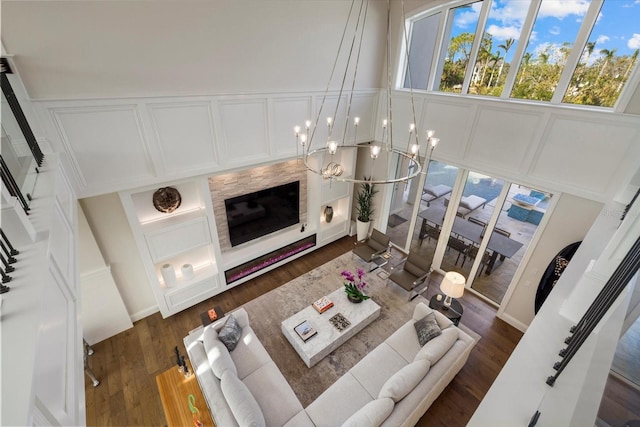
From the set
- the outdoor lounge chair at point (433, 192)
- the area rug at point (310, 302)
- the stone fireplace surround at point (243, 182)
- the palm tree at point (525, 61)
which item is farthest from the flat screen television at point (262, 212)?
the palm tree at point (525, 61)

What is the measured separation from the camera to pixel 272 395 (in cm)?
341

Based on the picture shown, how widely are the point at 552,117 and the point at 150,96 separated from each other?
544 centimetres

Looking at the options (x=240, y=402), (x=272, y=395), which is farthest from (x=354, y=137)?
(x=240, y=402)

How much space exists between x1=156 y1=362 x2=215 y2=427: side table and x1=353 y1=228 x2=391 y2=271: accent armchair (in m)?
3.80

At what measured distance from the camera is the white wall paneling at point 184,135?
377 cm

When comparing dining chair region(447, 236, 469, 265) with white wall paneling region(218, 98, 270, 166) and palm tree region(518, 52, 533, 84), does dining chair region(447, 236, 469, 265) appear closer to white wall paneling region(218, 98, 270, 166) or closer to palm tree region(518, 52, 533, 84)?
palm tree region(518, 52, 533, 84)

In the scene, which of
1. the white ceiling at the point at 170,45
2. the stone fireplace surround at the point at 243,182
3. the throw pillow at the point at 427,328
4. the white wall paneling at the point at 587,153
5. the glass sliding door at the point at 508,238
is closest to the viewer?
the white ceiling at the point at 170,45

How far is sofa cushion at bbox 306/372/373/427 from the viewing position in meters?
3.20

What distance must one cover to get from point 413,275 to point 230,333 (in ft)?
11.3

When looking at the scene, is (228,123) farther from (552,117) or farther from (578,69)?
(578,69)

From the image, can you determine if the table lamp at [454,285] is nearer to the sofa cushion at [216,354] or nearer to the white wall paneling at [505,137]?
the white wall paneling at [505,137]

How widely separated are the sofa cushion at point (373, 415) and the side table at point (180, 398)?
1602 millimetres

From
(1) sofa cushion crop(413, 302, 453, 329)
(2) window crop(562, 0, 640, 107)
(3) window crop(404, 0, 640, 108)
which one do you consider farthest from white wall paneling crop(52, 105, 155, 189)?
(2) window crop(562, 0, 640, 107)

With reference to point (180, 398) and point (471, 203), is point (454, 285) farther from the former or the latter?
point (180, 398)
